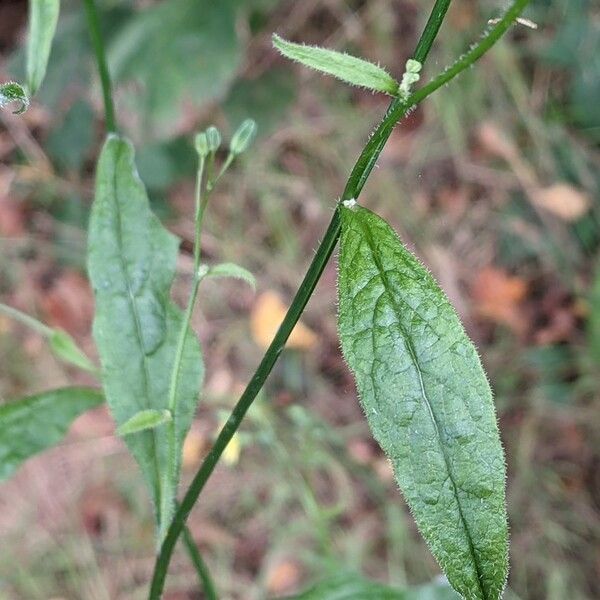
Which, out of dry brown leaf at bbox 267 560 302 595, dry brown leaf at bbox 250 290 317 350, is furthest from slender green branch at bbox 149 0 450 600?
dry brown leaf at bbox 250 290 317 350

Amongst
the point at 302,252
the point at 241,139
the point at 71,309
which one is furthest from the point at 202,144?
the point at 71,309

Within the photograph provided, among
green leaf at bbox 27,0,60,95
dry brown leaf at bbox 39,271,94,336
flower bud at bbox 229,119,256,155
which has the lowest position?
flower bud at bbox 229,119,256,155

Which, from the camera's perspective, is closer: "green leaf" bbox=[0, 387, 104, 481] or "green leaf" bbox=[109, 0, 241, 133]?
"green leaf" bbox=[0, 387, 104, 481]

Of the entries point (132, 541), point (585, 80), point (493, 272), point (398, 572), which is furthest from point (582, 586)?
point (585, 80)

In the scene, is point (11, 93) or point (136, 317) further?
point (136, 317)

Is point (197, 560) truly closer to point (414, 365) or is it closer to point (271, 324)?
point (414, 365)

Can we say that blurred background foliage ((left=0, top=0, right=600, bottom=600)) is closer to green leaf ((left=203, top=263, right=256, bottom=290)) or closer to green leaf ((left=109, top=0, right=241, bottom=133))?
green leaf ((left=109, top=0, right=241, bottom=133))
